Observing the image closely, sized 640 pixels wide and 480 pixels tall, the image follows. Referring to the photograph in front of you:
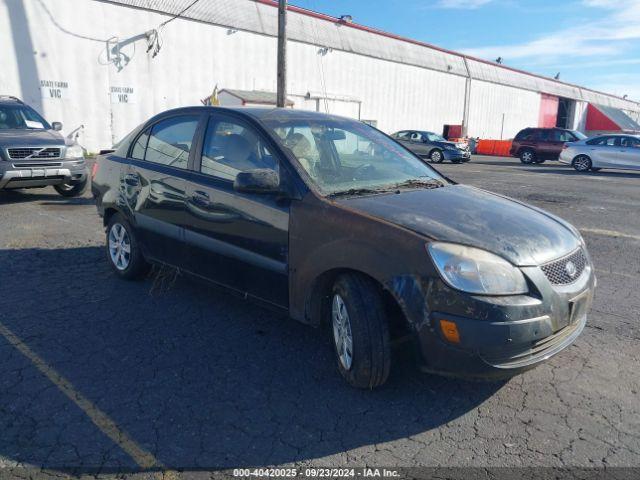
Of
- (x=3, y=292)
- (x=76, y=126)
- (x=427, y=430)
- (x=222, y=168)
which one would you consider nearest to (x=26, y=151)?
(x=3, y=292)

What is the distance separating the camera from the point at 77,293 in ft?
15.9

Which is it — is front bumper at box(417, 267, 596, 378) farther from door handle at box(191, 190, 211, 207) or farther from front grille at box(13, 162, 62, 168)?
front grille at box(13, 162, 62, 168)

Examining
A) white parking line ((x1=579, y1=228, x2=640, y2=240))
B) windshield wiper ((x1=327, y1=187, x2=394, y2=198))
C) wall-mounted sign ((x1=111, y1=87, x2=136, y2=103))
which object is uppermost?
wall-mounted sign ((x1=111, y1=87, x2=136, y2=103))

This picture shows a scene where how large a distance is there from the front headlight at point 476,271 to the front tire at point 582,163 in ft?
60.1

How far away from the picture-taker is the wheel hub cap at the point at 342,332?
124 inches

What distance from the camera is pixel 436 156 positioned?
23469 millimetres

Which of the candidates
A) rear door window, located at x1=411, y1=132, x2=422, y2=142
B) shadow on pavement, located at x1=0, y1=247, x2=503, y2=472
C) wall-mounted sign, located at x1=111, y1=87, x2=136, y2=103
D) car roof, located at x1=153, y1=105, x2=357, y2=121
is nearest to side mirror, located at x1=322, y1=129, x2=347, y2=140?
car roof, located at x1=153, y1=105, x2=357, y2=121

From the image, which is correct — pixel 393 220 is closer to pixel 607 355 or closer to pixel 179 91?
pixel 607 355

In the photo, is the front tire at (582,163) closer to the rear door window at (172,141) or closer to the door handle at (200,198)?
the rear door window at (172,141)

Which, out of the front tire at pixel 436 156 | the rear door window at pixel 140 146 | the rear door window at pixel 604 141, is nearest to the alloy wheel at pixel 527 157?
the front tire at pixel 436 156

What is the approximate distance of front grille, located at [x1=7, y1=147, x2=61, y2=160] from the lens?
860 cm

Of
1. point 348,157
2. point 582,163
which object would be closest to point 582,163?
point 582,163

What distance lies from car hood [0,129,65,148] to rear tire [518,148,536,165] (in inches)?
784

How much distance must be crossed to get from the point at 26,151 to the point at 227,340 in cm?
678
